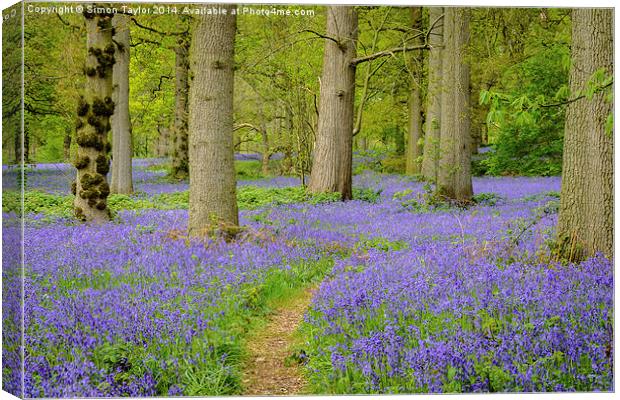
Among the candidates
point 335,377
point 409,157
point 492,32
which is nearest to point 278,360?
point 335,377

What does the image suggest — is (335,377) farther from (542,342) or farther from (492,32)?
(492,32)

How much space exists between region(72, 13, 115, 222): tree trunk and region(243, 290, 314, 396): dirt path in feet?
7.66

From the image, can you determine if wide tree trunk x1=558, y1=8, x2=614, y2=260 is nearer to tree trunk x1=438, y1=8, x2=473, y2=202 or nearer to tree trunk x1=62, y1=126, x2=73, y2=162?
tree trunk x1=438, y1=8, x2=473, y2=202

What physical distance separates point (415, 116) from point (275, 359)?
5.55 meters

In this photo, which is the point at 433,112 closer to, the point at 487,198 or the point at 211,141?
the point at 487,198

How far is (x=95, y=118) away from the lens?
23.6ft

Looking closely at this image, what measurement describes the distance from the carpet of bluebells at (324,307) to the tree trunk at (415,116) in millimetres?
2228

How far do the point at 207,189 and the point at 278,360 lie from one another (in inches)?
110

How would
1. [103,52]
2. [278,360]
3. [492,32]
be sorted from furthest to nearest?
[103,52] → [492,32] → [278,360]

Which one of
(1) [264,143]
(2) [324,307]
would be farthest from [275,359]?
(1) [264,143]

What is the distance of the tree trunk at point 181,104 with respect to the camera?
23.1 ft

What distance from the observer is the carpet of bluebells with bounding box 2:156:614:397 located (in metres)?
4.13

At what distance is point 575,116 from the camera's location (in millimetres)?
5391

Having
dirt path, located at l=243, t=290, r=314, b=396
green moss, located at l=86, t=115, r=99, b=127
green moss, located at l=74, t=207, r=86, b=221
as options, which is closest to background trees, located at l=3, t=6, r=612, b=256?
green moss, located at l=86, t=115, r=99, b=127
